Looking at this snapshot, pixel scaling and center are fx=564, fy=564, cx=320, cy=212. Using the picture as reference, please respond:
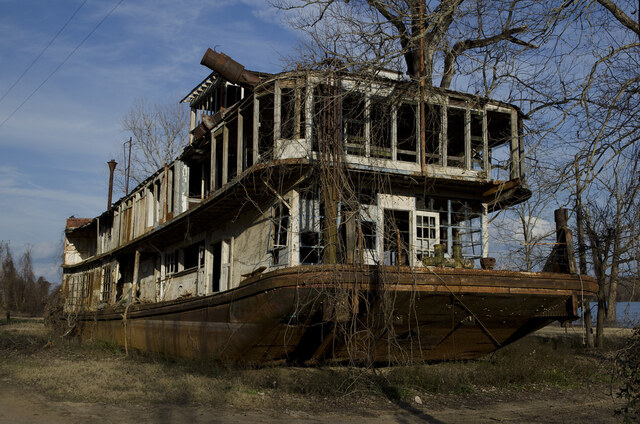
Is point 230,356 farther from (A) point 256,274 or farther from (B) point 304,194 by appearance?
(B) point 304,194

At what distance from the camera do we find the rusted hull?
8.77m

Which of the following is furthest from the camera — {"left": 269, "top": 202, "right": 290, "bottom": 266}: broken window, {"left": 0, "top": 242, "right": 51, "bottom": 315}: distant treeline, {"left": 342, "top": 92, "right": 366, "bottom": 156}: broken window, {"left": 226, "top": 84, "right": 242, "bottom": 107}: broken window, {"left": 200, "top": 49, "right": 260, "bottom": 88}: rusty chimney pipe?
{"left": 0, "top": 242, "right": 51, "bottom": 315}: distant treeline

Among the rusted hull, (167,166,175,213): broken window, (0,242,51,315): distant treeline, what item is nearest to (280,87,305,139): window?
the rusted hull

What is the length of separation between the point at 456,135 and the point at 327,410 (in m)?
8.09

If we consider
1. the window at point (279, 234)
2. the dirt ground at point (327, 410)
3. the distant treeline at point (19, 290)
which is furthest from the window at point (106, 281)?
the distant treeline at point (19, 290)

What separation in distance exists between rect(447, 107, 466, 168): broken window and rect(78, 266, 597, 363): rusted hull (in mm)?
3180

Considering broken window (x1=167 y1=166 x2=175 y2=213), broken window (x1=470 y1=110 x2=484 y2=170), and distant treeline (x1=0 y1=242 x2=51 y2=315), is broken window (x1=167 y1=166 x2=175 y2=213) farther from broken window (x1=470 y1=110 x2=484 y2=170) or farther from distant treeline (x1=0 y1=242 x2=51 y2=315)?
distant treeline (x1=0 y1=242 x2=51 y2=315)

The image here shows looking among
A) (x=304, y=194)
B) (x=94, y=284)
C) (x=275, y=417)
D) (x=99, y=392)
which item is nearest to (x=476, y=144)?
(x=304, y=194)

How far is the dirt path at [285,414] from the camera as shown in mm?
7016

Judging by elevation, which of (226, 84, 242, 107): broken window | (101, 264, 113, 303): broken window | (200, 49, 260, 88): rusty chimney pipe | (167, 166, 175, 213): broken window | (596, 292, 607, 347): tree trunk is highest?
(226, 84, 242, 107): broken window

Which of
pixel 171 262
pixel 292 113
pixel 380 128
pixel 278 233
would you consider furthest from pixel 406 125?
pixel 171 262

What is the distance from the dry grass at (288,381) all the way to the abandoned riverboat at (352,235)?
46cm

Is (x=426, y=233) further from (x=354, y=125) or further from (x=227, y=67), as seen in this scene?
(x=227, y=67)

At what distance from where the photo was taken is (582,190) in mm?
6059
